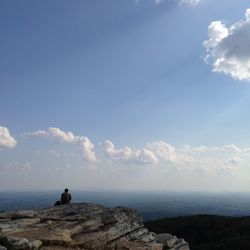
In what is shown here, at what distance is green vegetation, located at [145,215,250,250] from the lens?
129500mm

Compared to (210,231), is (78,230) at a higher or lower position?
lower

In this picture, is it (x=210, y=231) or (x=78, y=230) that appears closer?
(x=78, y=230)

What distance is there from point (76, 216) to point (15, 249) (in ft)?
29.0

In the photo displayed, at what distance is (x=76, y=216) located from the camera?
30.1 metres

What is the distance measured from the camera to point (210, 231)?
510ft

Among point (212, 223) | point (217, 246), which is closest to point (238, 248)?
point (217, 246)

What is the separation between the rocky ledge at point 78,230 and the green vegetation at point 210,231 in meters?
102

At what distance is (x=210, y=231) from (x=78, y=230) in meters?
137

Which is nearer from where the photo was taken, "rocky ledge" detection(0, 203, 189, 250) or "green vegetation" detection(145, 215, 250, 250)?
"rocky ledge" detection(0, 203, 189, 250)

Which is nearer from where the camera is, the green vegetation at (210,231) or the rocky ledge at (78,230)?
the rocky ledge at (78,230)

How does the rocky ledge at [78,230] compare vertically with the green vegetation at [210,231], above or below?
below

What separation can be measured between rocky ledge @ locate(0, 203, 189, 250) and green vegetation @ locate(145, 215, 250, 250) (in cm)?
10198

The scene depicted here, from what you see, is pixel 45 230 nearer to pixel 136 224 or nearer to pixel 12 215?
pixel 12 215

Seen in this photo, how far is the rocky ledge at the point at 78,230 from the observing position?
24558mm
